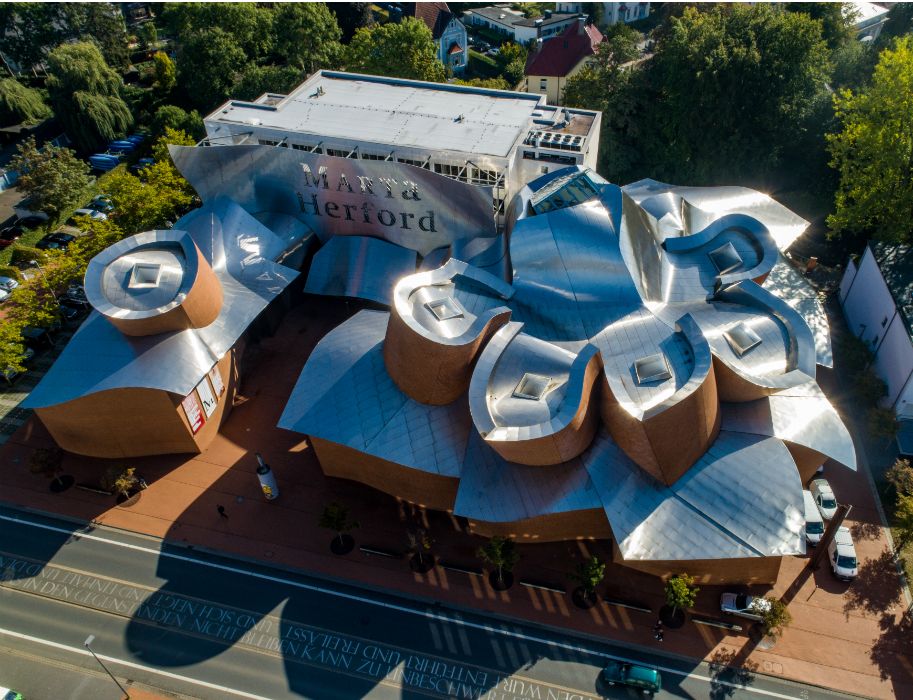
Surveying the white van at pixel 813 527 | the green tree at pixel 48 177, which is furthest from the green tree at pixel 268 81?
the white van at pixel 813 527

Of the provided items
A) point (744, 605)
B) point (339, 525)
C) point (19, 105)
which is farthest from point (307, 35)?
point (744, 605)

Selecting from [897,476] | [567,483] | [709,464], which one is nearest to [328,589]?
[567,483]

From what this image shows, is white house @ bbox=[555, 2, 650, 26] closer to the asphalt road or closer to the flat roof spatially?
the flat roof

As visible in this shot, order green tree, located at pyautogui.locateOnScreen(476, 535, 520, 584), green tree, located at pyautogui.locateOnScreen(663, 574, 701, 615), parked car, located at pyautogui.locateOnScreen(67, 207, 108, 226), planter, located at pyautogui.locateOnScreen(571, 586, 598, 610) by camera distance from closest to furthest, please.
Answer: green tree, located at pyautogui.locateOnScreen(663, 574, 701, 615), green tree, located at pyautogui.locateOnScreen(476, 535, 520, 584), planter, located at pyautogui.locateOnScreen(571, 586, 598, 610), parked car, located at pyautogui.locateOnScreen(67, 207, 108, 226)

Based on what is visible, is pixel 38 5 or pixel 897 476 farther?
pixel 38 5

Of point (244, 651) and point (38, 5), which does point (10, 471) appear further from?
point (38, 5)

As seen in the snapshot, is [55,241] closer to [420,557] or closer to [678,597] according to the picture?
[420,557]

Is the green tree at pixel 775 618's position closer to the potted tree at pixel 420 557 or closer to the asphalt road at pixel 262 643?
the asphalt road at pixel 262 643

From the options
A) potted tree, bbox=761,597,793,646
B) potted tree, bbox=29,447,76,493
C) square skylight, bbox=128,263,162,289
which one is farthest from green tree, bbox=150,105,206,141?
potted tree, bbox=761,597,793,646
